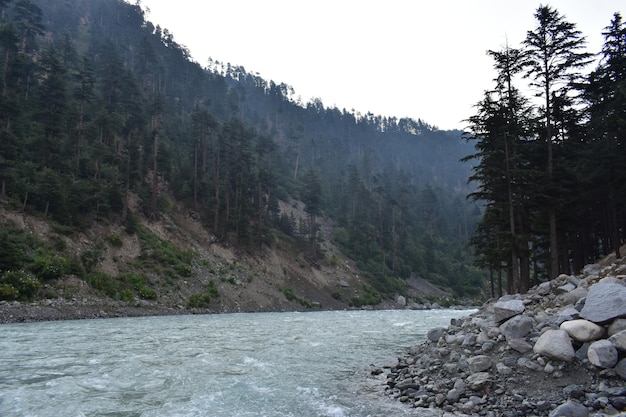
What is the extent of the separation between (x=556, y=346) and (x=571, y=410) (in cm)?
245

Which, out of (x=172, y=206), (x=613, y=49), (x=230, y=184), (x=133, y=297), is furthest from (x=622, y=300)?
(x=230, y=184)

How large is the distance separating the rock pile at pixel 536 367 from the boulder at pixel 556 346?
0.07 ft

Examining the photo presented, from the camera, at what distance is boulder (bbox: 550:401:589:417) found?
291 inches

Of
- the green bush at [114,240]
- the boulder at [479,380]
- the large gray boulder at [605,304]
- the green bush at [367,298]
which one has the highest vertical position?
the green bush at [114,240]

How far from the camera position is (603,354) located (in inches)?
345

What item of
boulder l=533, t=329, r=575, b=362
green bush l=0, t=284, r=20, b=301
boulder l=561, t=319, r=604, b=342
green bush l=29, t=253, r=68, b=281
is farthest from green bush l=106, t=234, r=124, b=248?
boulder l=561, t=319, r=604, b=342

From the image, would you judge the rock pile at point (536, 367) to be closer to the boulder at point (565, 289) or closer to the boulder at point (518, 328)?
the boulder at point (518, 328)

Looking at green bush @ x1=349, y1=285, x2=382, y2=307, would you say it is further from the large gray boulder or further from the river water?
the large gray boulder

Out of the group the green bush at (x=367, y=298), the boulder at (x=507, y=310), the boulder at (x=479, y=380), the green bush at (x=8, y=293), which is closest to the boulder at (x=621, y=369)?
the boulder at (x=479, y=380)

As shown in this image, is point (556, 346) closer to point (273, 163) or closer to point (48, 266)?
point (48, 266)

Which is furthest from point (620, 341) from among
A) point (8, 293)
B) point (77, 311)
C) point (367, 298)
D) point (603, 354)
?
point (367, 298)

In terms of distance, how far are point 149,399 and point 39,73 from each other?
239 feet

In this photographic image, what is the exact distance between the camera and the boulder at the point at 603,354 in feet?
28.5

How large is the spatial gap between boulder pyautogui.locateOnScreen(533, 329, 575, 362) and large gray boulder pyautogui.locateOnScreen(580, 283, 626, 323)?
34.0 inches
